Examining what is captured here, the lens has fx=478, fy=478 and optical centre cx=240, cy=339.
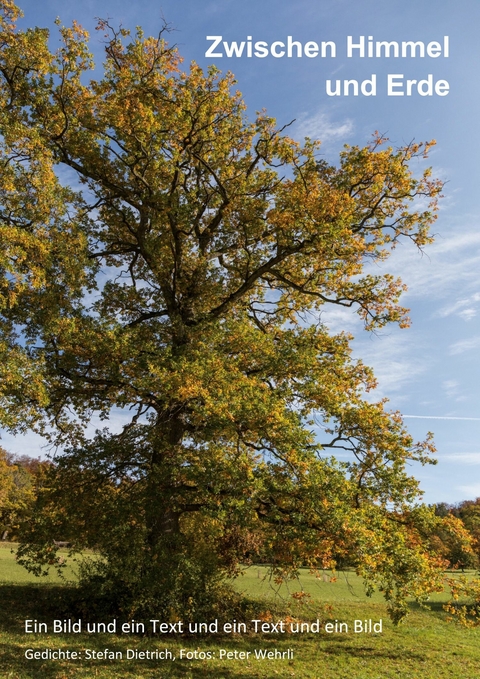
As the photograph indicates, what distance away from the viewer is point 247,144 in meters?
16.0

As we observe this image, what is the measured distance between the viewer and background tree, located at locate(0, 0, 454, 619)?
35.3 feet

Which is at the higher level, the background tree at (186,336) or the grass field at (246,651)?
the background tree at (186,336)

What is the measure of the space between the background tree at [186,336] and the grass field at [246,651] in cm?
125

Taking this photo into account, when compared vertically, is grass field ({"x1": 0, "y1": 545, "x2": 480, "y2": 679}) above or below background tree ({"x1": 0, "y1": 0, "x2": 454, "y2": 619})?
below

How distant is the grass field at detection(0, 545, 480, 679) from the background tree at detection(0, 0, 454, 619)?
1.25 metres

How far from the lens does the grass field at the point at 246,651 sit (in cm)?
911

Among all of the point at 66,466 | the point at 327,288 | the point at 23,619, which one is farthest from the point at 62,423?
the point at 327,288

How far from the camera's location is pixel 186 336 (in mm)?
14602

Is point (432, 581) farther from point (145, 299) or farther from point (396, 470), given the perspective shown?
point (145, 299)

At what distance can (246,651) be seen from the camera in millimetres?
11305

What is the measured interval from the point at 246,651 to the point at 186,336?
27.4 feet

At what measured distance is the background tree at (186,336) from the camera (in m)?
10.8

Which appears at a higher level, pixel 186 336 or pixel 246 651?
pixel 186 336

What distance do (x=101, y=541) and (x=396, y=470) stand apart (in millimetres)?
7970
